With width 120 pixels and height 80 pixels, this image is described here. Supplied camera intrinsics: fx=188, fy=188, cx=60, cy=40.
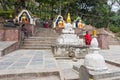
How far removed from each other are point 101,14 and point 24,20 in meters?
18.0

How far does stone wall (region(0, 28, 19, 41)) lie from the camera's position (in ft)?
43.5

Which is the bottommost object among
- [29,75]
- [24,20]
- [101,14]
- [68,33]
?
[29,75]

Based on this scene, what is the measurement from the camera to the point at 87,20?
34.7 meters

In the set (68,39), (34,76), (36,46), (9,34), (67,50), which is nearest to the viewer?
(34,76)

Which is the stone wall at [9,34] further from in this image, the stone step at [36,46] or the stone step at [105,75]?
the stone step at [105,75]

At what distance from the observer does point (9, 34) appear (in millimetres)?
13367

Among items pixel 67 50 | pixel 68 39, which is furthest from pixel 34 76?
pixel 68 39

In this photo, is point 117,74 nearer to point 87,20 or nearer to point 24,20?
point 24,20

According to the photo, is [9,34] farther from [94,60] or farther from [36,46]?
[94,60]

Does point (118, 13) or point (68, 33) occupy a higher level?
point (118, 13)

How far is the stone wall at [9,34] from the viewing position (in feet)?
43.5

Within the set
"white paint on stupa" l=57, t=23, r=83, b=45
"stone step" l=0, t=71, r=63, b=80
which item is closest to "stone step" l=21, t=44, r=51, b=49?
"white paint on stupa" l=57, t=23, r=83, b=45

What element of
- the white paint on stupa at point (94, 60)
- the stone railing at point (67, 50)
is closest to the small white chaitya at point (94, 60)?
the white paint on stupa at point (94, 60)

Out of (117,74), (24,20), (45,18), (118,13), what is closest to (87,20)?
(118,13)
